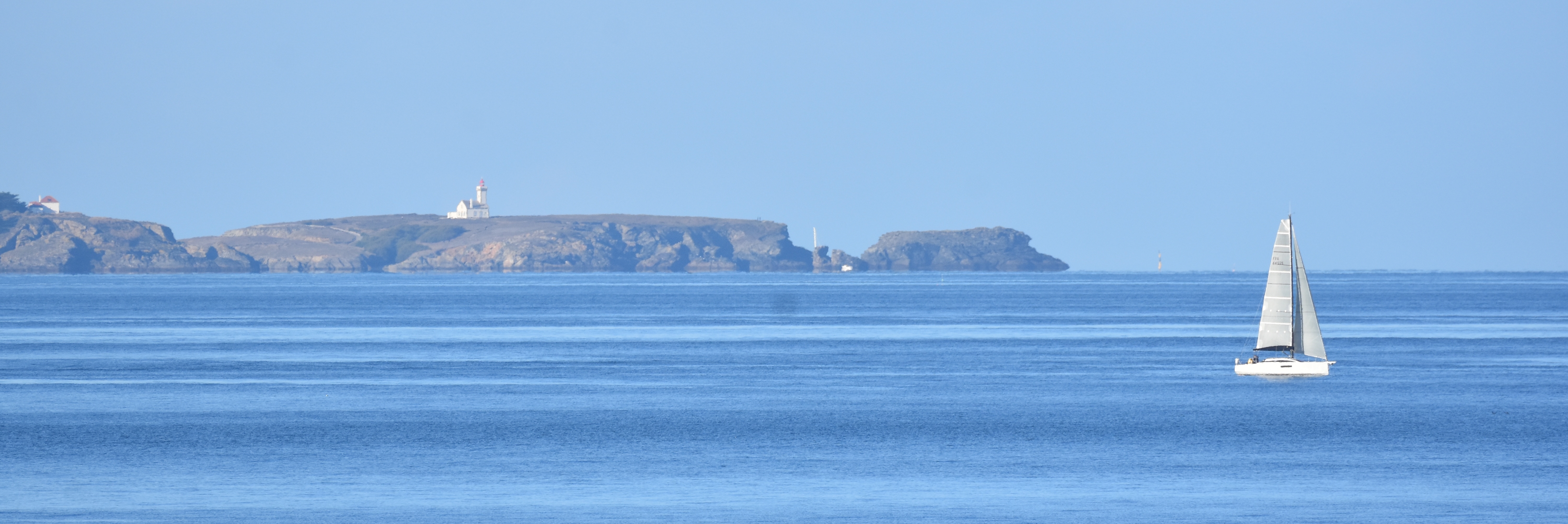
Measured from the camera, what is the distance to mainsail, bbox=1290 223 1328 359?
48.2 metres

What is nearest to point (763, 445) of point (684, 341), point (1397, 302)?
point (684, 341)

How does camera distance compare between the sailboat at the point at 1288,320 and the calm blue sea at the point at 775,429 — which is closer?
the calm blue sea at the point at 775,429

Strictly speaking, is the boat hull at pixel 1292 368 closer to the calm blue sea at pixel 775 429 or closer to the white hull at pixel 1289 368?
the white hull at pixel 1289 368

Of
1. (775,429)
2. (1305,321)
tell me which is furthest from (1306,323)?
(775,429)

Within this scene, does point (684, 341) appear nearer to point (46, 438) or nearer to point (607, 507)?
point (46, 438)

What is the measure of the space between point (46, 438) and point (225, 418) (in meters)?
4.56

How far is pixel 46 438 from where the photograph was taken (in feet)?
110

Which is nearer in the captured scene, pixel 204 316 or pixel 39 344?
pixel 39 344

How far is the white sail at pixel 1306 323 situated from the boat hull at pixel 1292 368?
0.32 m

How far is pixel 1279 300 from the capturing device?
4788 cm

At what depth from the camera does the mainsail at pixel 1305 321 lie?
158 feet

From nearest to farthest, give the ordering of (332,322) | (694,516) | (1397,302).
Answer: (694,516) → (332,322) → (1397,302)

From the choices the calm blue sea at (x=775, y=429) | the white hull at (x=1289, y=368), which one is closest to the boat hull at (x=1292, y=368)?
the white hull at (x=1289, y=368)

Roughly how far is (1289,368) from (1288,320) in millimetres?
1509
